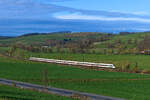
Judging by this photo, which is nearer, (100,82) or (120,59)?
(100,82)

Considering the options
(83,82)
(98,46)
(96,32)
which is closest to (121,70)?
(83,82)

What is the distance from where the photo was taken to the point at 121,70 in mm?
54625

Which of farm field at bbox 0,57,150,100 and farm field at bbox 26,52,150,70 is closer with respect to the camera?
farm field at bbox 0,57,150,100

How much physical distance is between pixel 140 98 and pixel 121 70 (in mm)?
30297

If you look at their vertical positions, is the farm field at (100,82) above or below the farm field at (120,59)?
above

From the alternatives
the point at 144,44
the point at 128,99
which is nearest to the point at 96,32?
the point at 144,44

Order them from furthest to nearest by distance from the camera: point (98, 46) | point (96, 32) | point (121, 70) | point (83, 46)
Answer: point (96, 32) → point (98, 46) → point (83, 46) → point (121, 70)

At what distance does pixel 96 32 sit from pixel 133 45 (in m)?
83.9

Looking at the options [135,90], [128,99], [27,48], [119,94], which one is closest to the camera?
[128,99]

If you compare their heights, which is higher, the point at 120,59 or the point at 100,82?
the point at 100,82

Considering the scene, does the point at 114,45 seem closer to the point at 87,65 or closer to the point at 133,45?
the point at 133,45

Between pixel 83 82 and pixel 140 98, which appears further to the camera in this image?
pixel 83 82

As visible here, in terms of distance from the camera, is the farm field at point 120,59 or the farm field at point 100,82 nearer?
the farm field at point 100,82

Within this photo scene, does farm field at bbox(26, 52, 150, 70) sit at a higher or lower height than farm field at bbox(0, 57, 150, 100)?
lower
